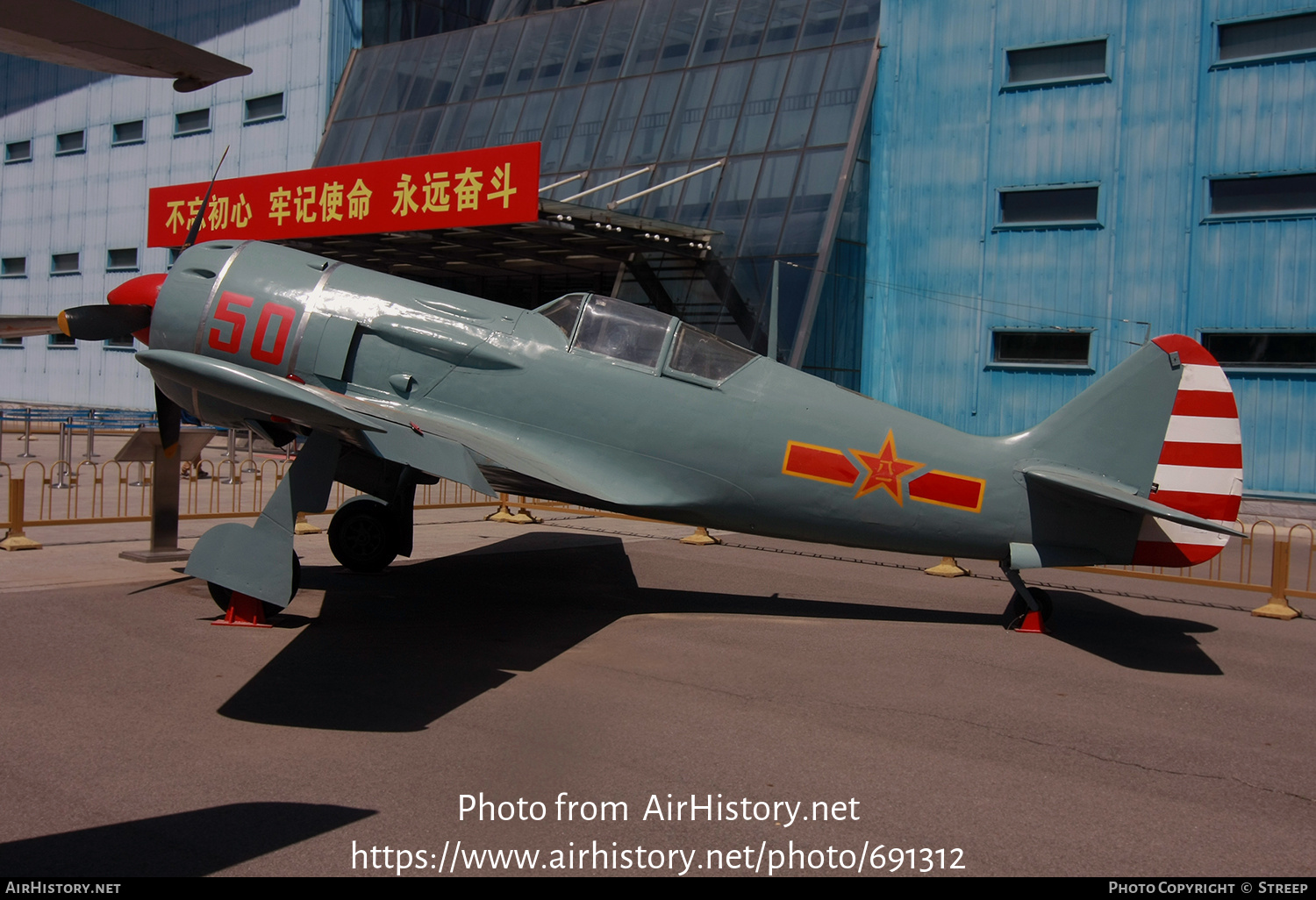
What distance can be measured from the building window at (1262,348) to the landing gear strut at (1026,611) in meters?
10.9

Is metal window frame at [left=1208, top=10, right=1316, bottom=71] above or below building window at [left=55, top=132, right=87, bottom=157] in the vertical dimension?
below

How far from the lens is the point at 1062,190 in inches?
731

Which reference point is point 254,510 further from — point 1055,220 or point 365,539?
point 1055,220

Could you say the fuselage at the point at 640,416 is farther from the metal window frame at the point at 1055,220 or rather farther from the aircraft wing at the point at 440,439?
the metal window frame at the point at 1055,220

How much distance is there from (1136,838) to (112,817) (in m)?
4.35

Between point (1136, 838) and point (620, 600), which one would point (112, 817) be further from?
point (620, 600)

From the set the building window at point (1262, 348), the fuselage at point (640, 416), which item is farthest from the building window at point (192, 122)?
the building window at point (1262, 348)

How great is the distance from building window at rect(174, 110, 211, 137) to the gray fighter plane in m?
27.7

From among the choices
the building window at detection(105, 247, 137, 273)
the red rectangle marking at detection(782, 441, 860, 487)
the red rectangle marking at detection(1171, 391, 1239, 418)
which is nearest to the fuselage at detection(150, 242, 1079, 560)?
the red rectangle marking at detection(782, 441, 860, 487)

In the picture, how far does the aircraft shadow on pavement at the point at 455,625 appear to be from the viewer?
5.67 m

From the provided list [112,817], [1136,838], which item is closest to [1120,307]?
[1136,838]

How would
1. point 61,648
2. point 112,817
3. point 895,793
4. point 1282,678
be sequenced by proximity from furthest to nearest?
1. point 1282,678
2. point 61,648
3. point 895,793
4. point 112,817

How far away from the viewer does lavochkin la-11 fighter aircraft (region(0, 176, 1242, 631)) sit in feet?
25.2

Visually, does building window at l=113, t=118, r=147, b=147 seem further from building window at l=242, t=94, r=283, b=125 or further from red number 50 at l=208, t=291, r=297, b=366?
red number 50 at l=208, t=291, r=297, b=366
